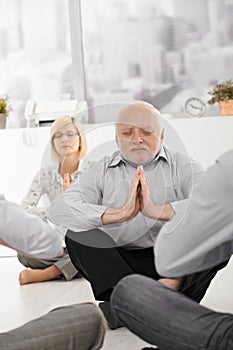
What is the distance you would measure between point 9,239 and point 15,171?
296cm

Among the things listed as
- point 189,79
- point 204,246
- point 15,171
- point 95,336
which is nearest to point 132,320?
point 95,336

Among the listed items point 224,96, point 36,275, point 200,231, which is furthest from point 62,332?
point 224,96

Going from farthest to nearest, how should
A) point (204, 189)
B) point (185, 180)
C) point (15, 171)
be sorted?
point (15, 171), point (185, 180), point (204, 189)

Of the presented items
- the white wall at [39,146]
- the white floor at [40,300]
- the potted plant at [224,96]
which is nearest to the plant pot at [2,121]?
the white wall at [39,146]

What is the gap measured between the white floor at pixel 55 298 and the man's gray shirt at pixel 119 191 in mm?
332

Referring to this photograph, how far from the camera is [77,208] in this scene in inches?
87.3

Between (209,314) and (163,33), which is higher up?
(163,33)

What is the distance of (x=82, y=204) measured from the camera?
7.29 ft

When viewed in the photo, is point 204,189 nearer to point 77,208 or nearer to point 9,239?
point 9,239

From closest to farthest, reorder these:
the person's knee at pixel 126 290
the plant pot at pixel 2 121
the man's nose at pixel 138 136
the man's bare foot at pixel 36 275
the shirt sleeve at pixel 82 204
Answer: the person's knee at pixel 126 290
the man's nose at pixel 138 136
the shirt sleeve at pixel 82 204
the man's bare foot at pixel 36 275
the plant pot at pixel 2 121

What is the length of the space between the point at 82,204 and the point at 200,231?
3.25ft

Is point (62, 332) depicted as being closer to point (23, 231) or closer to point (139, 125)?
point (23, 231)

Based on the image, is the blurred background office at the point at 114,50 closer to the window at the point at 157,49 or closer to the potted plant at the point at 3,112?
the window at the point at 157,49

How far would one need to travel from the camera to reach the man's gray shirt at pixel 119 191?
215cm
